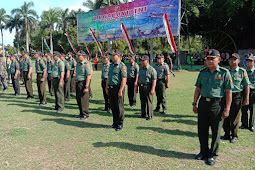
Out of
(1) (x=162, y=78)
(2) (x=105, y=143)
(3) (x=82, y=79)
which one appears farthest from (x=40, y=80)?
(2) (x=105, y=143)

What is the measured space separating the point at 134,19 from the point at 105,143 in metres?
18.6

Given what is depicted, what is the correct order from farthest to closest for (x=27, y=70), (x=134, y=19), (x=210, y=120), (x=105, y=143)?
1. (x=134, y=19)
2. (x=27, y=70)
3. (x=105, y=143)
4. (x=210, y=120)

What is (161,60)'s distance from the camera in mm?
6754

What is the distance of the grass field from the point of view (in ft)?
12.2

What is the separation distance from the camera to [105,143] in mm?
4562

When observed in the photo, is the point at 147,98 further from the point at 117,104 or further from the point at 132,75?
the point at 132,75

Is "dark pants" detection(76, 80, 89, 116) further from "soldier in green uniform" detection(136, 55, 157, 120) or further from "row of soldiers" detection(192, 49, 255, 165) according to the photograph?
"row of soldiers" detection(192, 49, 255, 165)

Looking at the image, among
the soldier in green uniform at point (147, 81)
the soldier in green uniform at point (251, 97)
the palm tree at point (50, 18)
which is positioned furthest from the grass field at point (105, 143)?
the palm tree at point (50, 18)

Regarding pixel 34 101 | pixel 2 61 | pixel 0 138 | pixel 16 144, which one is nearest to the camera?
pixel 16 144

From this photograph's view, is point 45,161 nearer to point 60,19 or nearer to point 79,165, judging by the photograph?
point 79,165

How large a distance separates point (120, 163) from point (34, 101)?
6.33m

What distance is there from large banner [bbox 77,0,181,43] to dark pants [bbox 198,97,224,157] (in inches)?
610

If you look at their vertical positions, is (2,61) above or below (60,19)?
below

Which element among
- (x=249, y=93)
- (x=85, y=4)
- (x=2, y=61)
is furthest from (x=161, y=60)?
(x=85, y=4)
